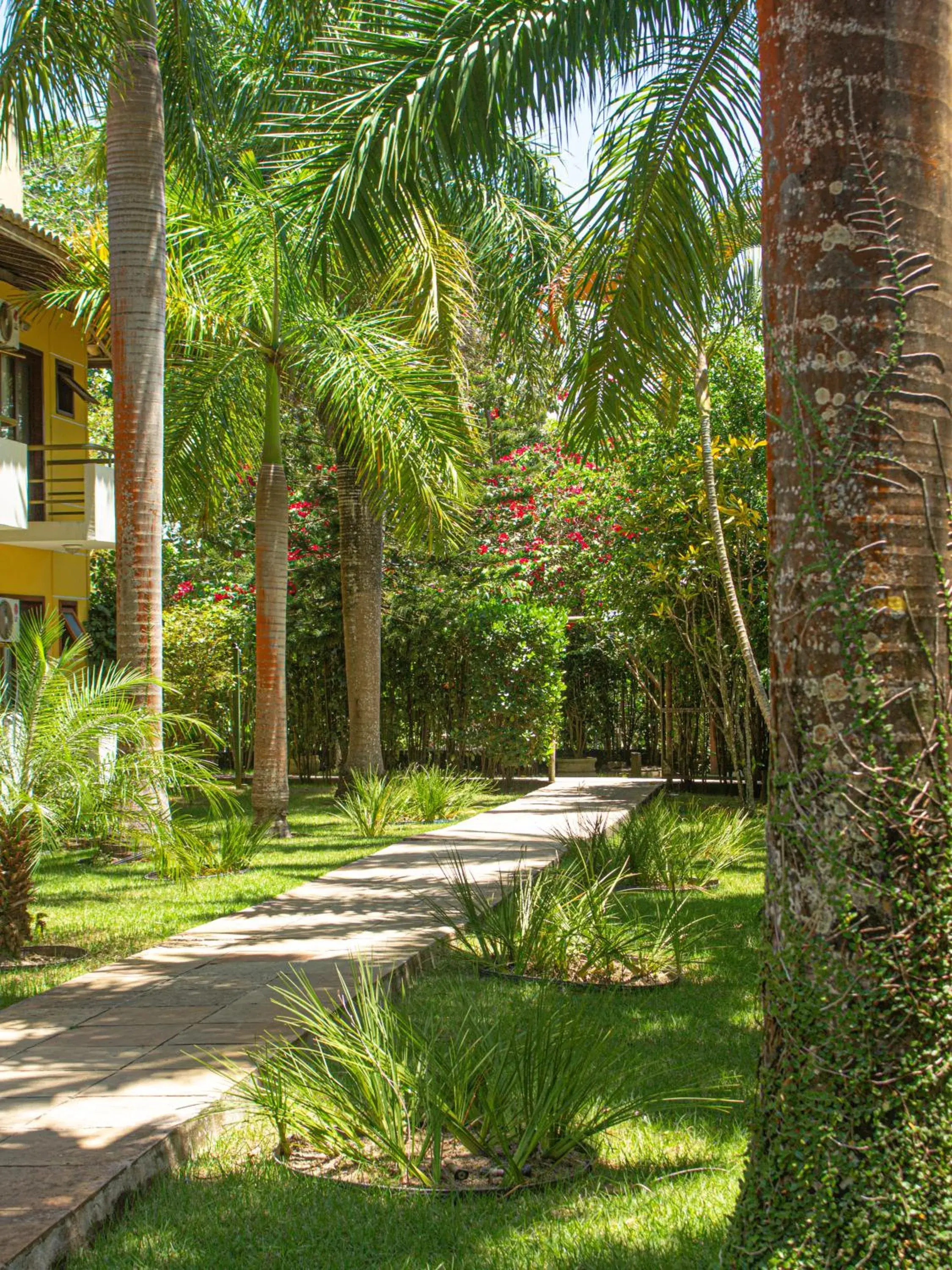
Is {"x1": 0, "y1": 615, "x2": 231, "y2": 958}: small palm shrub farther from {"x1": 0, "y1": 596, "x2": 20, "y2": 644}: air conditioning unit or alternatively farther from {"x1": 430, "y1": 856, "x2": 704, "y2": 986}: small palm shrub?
{"x1": 0, "y1": 596, "x2": 20, "y2": 644}: air conditioning unit

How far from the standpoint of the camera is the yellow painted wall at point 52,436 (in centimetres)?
1717

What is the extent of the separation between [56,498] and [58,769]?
37.9ft

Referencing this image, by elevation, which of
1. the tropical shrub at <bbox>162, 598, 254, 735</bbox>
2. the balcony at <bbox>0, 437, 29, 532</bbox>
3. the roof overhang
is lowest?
the tropical shrub at <bbox>162, 598, 254, 735</bbox>

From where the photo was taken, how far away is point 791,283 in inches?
117

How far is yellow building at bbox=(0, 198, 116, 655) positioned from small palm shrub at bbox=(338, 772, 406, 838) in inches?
201

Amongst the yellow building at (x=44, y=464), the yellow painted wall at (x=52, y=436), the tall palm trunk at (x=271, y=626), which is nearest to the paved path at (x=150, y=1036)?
the tall palm trunk at (x=271, y=626)

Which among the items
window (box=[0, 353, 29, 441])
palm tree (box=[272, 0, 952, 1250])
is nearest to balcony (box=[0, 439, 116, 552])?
window (box=[0, 353, 29, 441])

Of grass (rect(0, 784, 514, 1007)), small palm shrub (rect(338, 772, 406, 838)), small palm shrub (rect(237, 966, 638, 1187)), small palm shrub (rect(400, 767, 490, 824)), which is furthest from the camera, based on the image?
small palm shrub (rect(400, 767, 490, 824))

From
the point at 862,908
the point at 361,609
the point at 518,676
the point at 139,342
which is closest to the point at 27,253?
the point at 139,342

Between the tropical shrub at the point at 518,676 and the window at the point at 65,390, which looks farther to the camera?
the window at the point at 65,390

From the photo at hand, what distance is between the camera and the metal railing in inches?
668

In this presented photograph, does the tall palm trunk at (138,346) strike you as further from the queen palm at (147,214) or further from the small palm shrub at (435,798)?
the small palm shrub at (435,798)

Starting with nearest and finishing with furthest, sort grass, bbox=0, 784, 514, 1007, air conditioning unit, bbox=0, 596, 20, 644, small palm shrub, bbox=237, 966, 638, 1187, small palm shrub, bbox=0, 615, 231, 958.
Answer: small palm shrub, bbox=237, 966, 638, 1187 < small palm shrub, bbox=0, 615, 231, 958 < grass, bbox=0, 784, 514, 1007 < air conditioning unit, bbox=0, 596, 20, 644

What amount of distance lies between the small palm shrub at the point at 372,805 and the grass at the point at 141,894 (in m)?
0.13
